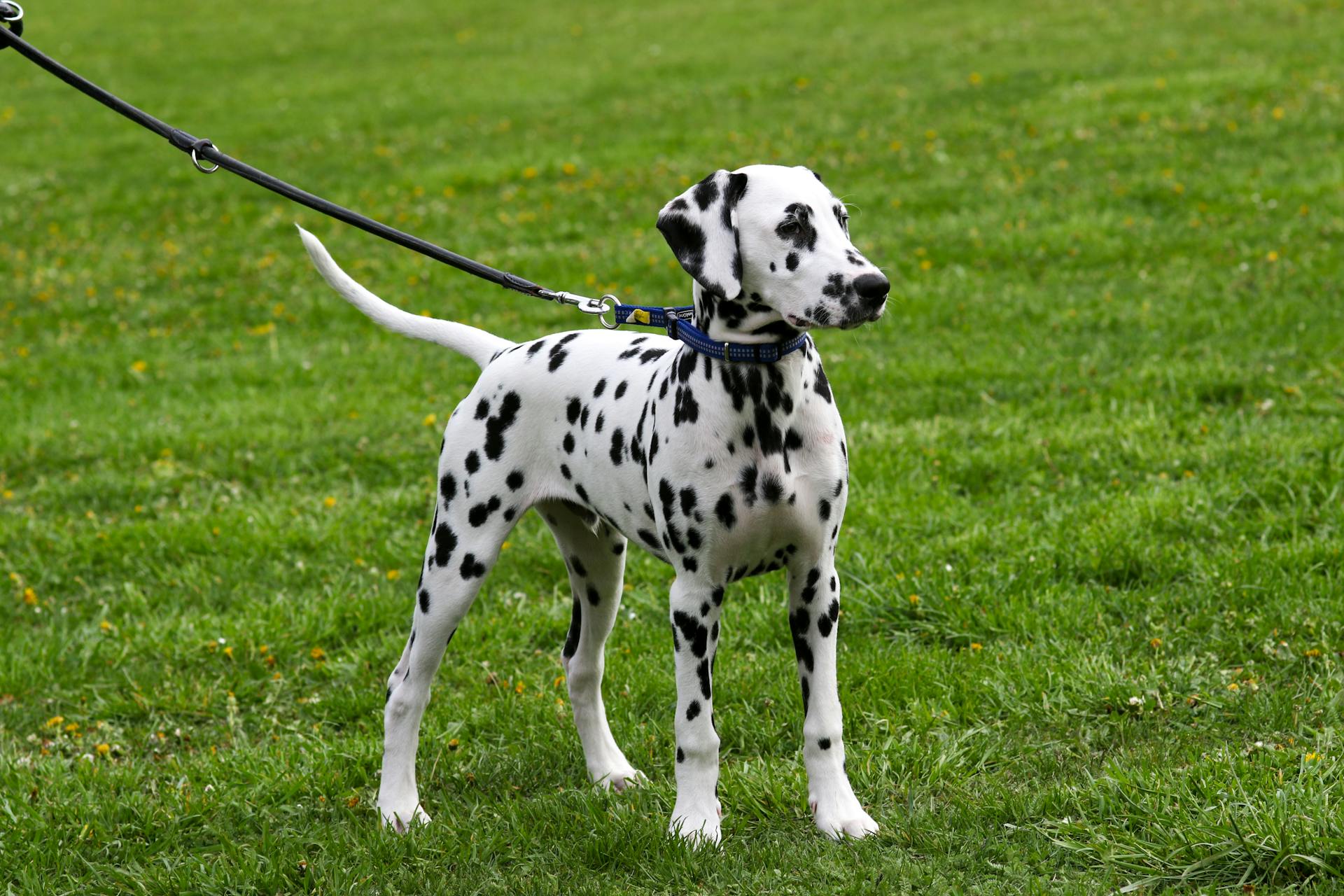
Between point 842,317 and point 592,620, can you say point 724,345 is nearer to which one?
point 842,317

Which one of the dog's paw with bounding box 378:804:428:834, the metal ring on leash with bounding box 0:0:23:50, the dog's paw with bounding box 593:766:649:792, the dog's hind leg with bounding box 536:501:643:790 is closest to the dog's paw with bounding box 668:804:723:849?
the dog's paw with bounding box 593:766:649:792

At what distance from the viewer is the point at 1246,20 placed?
59.2 ft

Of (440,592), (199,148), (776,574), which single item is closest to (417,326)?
(440,592)

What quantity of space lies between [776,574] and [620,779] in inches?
68.2

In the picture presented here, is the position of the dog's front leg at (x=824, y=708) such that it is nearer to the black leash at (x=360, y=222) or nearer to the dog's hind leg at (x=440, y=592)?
the black leash at (x=360, y=222)

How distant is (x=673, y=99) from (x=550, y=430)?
14.2m

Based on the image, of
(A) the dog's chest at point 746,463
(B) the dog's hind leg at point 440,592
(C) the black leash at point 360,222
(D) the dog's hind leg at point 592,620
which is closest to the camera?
(A) the dog's chest at point 746,463

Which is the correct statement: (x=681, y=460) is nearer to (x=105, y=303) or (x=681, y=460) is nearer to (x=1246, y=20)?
(x=105, y=303)

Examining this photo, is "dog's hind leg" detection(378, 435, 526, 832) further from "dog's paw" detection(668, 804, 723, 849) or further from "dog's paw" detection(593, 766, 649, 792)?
"dog's paw" detection(668, 804, 723, 849)

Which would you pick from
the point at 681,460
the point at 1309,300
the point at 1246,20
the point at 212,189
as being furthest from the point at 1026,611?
the point at 1246,20

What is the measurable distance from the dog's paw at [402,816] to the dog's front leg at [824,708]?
1.37 m

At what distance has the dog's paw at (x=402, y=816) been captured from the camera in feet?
14.4

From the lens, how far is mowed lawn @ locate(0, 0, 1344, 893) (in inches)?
165

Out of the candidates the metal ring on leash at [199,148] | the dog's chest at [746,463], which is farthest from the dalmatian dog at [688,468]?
the metal ring on leash at [199,148]
